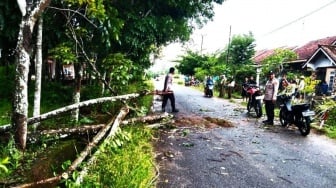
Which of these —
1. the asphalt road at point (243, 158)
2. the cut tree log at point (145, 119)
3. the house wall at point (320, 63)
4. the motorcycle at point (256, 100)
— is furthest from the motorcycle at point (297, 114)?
the house wall at point (320, 63)

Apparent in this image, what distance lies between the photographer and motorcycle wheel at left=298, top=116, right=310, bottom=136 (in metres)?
9.41

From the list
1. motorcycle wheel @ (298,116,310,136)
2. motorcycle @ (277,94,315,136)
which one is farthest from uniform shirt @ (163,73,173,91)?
motorcycle wheel @ (298,116,310,136)

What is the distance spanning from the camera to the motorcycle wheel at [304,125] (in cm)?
941

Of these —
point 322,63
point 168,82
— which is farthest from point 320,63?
point 168,82

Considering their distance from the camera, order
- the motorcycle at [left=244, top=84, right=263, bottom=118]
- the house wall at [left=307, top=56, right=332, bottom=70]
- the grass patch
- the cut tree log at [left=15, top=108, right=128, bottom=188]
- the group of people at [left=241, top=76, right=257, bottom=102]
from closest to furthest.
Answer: the cut tree log at [left=15, top=108, right=128, bottom=188] < the grass patch < the motorcycle at [left=244, top=84, right=263, bottom=118] < the group of people at [left=241, top=76, right=257, bottom=102] < the house wall at [left=307, top=56, right=332, bottom=70]

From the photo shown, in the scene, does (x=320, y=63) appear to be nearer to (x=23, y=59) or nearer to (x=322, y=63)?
(x=322, y=63)

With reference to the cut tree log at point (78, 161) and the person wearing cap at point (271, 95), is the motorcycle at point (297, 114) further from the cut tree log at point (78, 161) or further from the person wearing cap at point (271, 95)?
the cut tree log at point (78, 161)

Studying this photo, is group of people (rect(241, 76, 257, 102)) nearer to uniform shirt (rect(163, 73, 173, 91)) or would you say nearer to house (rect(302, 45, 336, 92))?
house (rect(302, 45, 336, 92))

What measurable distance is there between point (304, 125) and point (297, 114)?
0.43 meters

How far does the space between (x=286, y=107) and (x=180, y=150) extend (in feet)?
16.2

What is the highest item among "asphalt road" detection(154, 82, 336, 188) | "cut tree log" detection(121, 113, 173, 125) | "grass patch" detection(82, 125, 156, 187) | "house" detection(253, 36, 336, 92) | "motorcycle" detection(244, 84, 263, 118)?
"house" detection(253, 36, 336, 92)

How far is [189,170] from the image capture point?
5836 mm

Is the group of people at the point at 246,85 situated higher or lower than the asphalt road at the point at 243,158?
higher

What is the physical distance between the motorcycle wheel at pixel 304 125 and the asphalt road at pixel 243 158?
184 millimetres
